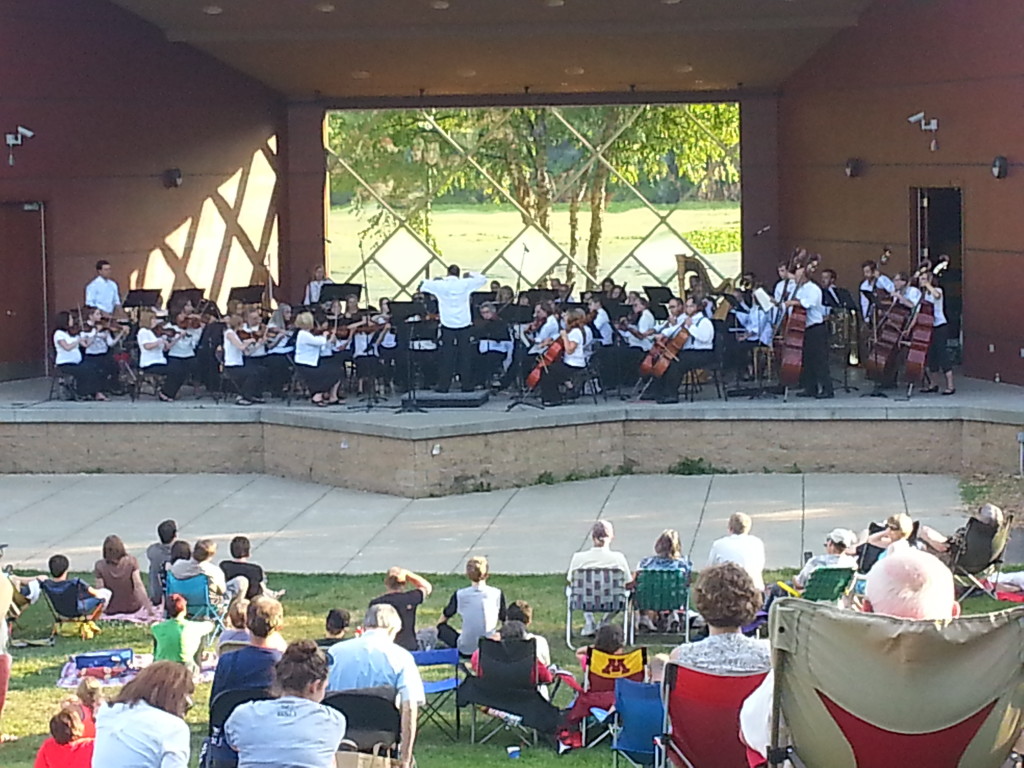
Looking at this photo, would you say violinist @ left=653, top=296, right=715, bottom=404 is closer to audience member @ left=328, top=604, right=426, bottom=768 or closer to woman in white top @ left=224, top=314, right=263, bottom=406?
woman in white top @ left=224, top=314, right=263, bottom=406

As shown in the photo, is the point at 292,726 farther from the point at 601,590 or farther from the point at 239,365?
the point at 239,365

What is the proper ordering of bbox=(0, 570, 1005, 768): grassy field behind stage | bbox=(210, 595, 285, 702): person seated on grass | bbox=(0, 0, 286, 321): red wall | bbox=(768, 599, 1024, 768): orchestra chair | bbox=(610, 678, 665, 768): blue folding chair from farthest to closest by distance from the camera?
bbox=(0, 0, 286, 321): red wall
bbox=(0, 570, 1005, 768): grassy field behind stage
bbox=(610, 678, 665, 768): blue folding chair
bbox=(210, 595, 285, 702): person seated on grass
bbox=(768, 599, 1024, 768): orchestra chair

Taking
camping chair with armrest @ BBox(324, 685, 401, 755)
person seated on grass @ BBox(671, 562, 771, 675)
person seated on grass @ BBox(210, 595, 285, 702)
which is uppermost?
person seated on grass @ BBox(671, 562, 771, 675)

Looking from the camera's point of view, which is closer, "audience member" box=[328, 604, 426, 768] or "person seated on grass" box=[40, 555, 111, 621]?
"audience member" box=[328, 604, 426, 768]

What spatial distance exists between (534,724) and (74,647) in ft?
14.4

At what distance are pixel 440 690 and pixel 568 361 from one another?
927 cm

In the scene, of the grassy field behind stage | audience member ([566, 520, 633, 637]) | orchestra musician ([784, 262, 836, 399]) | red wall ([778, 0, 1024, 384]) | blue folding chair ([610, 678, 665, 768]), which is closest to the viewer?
blue folding chair ([610, 678, 665, 768])

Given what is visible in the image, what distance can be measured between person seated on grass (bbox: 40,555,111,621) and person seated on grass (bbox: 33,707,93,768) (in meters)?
4.85

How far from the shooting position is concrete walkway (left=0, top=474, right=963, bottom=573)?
15180mm

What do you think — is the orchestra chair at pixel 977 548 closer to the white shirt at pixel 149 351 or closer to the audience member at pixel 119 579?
the audience member at pixel 119 579

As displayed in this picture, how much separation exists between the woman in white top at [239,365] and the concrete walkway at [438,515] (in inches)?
40.7

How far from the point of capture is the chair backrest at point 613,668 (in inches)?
369

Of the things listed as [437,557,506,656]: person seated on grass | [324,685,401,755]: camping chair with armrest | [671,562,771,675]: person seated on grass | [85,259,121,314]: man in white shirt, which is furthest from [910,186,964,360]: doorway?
[671,562,771,675]: person seated on grass

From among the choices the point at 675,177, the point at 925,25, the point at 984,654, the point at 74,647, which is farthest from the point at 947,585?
the point at 675,177
